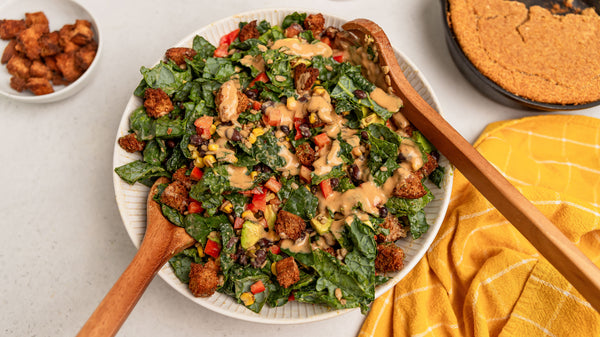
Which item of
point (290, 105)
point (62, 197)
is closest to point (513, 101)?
point (290, 105)

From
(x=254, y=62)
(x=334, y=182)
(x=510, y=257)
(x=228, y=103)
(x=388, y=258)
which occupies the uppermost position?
(x=254, y=62)

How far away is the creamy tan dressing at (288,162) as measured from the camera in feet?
11.0

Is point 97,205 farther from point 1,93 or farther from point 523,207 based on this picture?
point 523,207

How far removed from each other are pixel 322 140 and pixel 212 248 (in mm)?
1261

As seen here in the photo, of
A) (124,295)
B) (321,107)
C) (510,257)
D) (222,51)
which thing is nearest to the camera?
(124,295)

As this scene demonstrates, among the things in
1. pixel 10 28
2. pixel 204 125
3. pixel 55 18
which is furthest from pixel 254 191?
pixel 10 28

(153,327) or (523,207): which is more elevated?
(523,207)

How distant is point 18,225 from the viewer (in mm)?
4121

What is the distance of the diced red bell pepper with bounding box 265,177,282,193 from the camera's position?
11.0ft

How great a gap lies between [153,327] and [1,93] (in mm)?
2786

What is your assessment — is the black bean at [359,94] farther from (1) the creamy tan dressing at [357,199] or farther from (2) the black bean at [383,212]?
(2) the black bean at [383,212]

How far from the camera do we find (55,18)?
14.6 feet

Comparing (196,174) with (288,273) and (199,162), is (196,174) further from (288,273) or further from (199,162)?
(288,273)

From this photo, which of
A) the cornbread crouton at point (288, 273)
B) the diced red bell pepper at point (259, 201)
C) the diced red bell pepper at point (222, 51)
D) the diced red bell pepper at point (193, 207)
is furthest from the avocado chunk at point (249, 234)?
the diced red bell pepper at point (222, 51)
